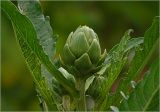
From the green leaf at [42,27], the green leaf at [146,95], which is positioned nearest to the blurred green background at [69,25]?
the green leaf at [42,27]

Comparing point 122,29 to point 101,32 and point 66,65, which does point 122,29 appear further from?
point 66,65

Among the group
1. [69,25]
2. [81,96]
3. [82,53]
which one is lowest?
[69,25]

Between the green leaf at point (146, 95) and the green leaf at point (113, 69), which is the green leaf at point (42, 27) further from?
the green leaf at point (146, 95)

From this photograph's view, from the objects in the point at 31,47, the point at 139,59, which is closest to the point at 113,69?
the point at 139,59

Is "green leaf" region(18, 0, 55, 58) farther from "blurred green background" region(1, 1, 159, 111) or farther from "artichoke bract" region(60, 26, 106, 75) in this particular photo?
"blurred green background" region(1, 1, 159, 111)

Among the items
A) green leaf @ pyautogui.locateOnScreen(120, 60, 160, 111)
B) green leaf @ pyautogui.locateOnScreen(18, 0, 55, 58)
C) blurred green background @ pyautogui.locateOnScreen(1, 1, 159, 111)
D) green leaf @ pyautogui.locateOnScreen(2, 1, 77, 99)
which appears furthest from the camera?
blurred green background @ pyautogui.locateOnScreen(1, 1, 159, 111)

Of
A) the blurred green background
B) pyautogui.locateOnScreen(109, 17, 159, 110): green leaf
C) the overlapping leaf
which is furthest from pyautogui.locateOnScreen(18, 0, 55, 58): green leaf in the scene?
the blurred green background

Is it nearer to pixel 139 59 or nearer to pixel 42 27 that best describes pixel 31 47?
pixel 42 27
